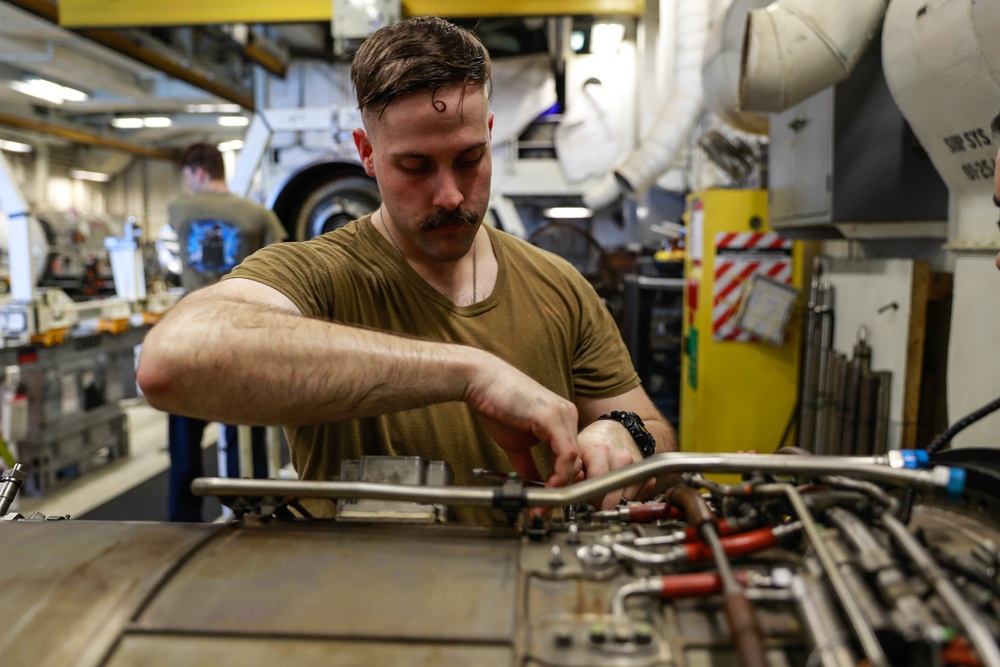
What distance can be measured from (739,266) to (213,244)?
2.63 metres

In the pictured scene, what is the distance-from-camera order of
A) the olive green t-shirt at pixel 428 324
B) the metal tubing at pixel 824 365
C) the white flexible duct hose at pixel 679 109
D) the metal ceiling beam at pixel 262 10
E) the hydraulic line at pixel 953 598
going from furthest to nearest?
the metal ceiling beam at pixel 262 10, the white flexible duct hose at pixel 679 109, the metal tubing at pixel 824 365, the olive green t-shirt at pixel 428 324, the hydraulic line at pixel 953 598

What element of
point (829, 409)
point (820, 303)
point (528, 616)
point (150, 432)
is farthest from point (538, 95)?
point (528, 616)

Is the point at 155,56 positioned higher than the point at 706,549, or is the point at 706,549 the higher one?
the point at 155,56

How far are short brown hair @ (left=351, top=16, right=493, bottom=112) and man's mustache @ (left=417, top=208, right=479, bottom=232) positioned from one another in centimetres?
21

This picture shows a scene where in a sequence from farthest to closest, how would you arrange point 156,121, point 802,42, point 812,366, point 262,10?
1. point 156,121
2. point 262,10
3. point 812,366
4. point 802,42

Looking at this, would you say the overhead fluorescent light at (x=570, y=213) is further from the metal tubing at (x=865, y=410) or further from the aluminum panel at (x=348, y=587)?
the aluminum panel at (x=348, y=587)

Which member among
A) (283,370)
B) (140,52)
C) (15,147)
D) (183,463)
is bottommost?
(183,463)

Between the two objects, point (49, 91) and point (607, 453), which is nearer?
point (607, 453)

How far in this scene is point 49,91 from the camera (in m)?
8.07

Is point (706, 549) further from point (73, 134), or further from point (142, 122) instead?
point (142, 122)

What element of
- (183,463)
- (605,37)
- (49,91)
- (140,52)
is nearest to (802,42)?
(183,463)

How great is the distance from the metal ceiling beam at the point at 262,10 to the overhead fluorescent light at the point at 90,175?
10.0 m

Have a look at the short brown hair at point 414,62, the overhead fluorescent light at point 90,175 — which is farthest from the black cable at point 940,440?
the overhead fluorescent light at point 90,175

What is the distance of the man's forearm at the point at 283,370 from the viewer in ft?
2.87
